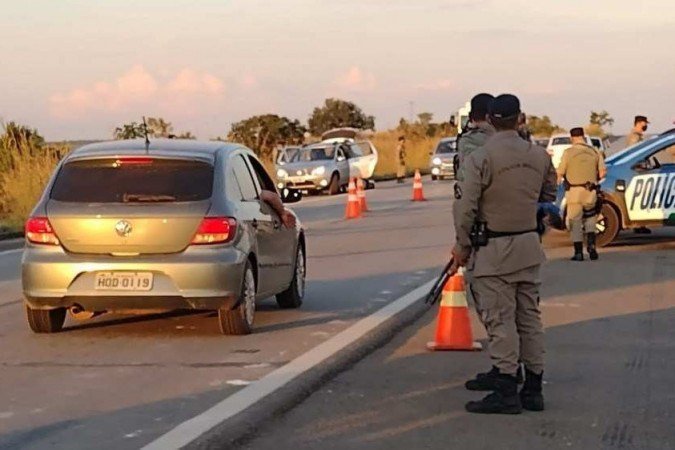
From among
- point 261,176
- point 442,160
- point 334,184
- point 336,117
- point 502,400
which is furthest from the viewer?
point 336,117

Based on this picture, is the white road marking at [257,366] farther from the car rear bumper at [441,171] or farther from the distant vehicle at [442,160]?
the car rear bumper at [441,171]

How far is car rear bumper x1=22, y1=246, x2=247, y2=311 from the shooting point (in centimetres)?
1048

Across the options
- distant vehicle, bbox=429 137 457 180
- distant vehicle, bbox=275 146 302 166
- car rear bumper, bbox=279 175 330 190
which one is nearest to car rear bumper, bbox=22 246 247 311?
car rear bumper, bbox=279 175 330 190

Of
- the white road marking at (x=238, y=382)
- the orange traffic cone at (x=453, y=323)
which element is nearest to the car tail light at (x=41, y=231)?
the white road marking at (x=238, y=382)

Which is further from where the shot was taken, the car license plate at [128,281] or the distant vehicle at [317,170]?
the distant vehicle at [317,170]

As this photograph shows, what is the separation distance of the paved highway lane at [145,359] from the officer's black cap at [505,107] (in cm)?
248

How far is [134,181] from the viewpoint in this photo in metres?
10.9

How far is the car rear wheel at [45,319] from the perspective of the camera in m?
11.1

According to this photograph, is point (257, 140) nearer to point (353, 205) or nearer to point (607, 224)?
point (353, 205)

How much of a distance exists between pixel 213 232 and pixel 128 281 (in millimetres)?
780

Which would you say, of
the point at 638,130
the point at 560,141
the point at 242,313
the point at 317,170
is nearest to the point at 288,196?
the point at 242,313

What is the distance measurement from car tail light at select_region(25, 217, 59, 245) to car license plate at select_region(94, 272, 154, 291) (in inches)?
22.5

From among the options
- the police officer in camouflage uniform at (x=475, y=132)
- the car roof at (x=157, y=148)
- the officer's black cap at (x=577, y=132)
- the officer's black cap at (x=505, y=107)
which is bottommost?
the officer's black cap at (x=577, y=132)

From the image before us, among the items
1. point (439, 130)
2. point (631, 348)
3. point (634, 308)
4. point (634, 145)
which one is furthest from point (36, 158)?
point (439, 130)
